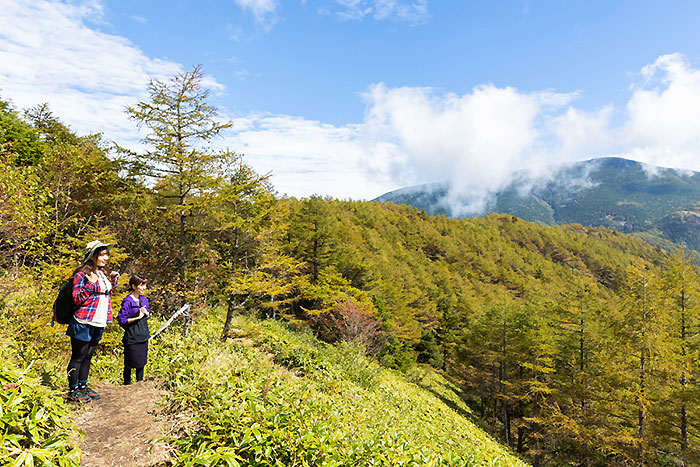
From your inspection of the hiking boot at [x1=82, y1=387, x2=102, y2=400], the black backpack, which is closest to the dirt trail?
the hiking boot at [x1=82, y1=387, x2=102, y2=400]

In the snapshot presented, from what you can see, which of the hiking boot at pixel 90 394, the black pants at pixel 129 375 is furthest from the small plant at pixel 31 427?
the black pants at pixel 129 375

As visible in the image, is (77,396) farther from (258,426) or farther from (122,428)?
(258,426)

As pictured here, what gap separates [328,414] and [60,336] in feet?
20.4

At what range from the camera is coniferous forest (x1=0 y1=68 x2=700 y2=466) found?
3.85 m

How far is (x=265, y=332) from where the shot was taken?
14547 millimetres

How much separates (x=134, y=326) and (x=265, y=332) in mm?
9529

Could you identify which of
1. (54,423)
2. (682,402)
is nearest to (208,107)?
(54,423)

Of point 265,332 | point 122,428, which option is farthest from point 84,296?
point 265,332

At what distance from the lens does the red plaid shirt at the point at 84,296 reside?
4164 mm

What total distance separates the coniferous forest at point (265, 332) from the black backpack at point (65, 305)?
0.66 m

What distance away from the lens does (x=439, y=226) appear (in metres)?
118

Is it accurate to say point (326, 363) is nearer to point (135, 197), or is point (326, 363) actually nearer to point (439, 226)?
point (135, 197)

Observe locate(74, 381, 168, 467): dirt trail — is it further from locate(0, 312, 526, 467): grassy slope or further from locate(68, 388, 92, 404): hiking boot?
locate(0, 312, 526, 467): grassy slope

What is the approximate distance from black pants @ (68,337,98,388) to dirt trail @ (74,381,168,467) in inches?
14.9
